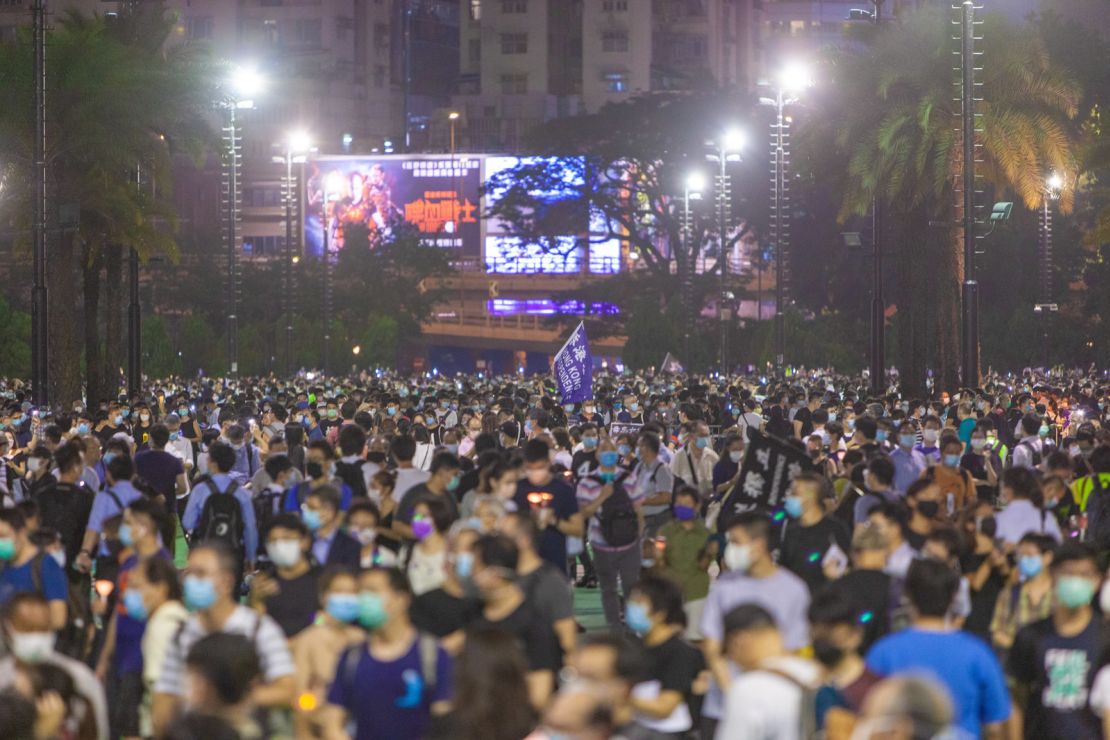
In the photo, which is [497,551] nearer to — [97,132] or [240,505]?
[240,505]

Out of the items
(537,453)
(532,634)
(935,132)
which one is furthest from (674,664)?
(935,132)

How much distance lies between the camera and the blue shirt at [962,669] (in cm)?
809

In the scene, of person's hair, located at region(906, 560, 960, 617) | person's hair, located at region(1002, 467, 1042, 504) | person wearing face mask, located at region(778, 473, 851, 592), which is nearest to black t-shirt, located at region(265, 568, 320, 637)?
person wearing face mask, located at region(778, 473, 851, 592)

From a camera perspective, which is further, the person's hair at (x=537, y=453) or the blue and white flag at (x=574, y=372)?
the blue and white flag at (x=574, y=372)

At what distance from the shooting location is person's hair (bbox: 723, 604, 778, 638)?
8.02 metres

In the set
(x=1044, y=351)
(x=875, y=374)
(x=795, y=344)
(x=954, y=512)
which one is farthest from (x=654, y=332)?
(x=954, y=512)

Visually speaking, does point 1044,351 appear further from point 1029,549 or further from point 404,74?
point 404,74

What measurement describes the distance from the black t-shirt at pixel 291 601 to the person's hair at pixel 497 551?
103cm

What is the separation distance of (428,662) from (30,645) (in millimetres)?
1720

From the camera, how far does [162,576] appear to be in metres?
9.73

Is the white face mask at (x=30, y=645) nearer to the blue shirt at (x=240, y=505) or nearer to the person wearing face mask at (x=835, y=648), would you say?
the person wearing face mask at (x=835, y=648)

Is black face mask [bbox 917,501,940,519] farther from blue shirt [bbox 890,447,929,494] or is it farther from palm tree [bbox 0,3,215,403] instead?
palm tree [bbox 0,3,215,403]

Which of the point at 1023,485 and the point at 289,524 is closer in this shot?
the point at 289,524

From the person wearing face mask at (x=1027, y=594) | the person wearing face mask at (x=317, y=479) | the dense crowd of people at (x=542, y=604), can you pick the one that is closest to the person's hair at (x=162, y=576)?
the dense crowd of people at (x=542, y=604)
